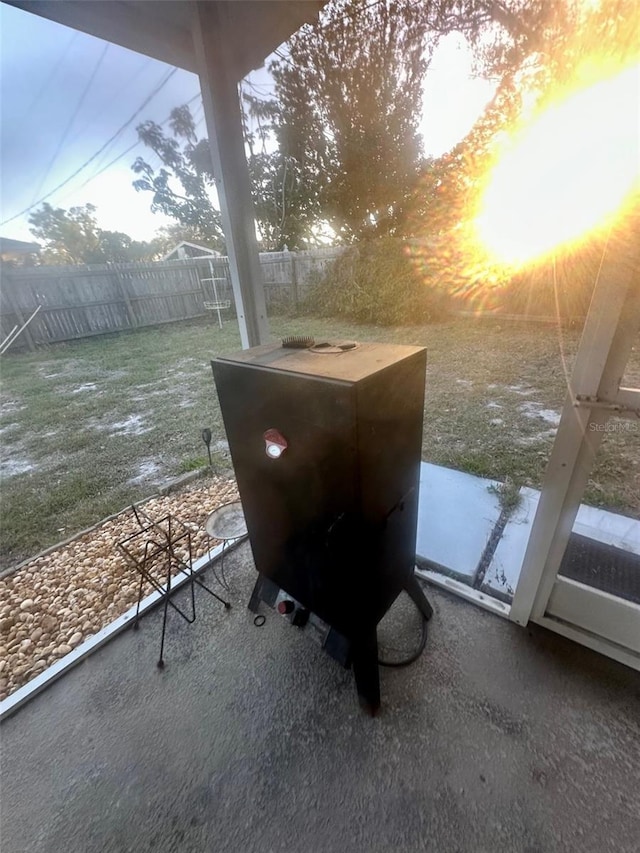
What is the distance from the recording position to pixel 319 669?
47.6 inches

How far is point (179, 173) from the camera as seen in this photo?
130 cm

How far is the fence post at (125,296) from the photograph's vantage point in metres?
1.48

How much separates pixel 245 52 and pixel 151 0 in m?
0.30

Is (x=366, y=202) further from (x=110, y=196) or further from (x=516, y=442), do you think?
(x=516, y=442)

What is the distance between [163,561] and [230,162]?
179cm

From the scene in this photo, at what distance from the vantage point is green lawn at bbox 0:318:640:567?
1.21 metres

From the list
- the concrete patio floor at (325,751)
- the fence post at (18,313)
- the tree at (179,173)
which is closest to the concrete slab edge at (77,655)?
the concrete patio floor at (325,751)

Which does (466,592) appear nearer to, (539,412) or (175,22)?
(539,412)

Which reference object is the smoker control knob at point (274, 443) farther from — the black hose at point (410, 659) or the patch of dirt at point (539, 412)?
the patch of dirt at point (539, 412)

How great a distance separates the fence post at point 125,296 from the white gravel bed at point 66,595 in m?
1.07

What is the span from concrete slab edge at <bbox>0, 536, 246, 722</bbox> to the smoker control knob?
3.06 ft

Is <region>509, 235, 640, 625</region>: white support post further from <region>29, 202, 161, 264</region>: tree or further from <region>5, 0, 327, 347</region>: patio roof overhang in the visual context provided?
<region>29, 202, 161, 264</region>: tree

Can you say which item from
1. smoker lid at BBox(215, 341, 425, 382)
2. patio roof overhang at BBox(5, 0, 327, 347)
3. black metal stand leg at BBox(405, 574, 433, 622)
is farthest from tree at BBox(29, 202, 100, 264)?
black metal stand leg at BBox(405, 574, 433, 622)

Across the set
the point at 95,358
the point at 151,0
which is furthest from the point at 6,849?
the point at 151,0
